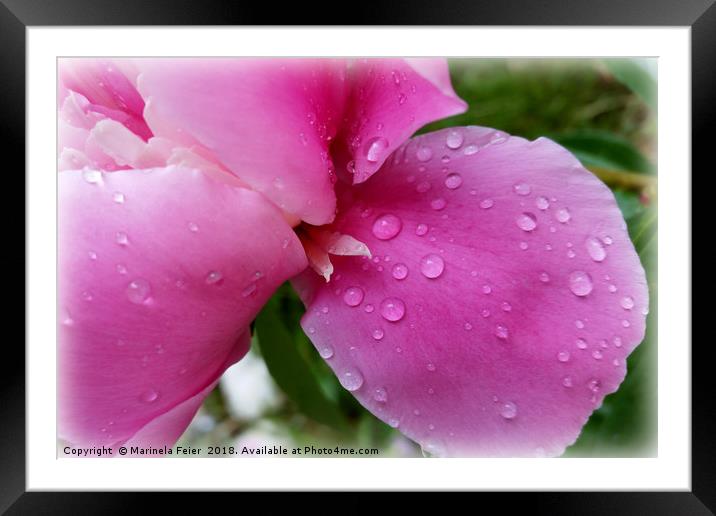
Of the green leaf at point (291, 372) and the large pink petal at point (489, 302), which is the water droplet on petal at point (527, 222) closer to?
the large pink petal at point (489, 302)

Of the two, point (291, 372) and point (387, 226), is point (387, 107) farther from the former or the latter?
point (291, 372)

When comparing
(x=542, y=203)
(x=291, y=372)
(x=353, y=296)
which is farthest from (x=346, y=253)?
(x=291, y=372)

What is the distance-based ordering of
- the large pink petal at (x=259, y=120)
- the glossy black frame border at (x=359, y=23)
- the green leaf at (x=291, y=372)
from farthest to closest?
the green leaf at (x=291, y=372)
the glossy black frame border at (x=359, y=23)
the large pink petal at (x=259, y=120)

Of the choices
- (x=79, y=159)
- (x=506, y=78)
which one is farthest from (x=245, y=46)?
(x=506, y=78)

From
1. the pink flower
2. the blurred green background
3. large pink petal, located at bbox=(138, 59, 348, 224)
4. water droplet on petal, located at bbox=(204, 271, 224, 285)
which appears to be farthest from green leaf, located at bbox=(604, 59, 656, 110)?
water droplet on petal, located at bbox=(204, 271, 224, 285)

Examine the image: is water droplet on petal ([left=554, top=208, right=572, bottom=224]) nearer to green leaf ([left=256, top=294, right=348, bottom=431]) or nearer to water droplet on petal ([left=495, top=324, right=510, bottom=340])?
water droplet on petal ([left=495, top=324, right=510, bottom=340])

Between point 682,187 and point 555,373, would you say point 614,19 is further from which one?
point 555,373

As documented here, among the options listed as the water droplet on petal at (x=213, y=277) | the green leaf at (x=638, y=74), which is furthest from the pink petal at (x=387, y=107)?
the green leaf at (x=638, y=74)

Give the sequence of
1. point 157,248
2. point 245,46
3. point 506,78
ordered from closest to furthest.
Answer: point 157,248
point 245,46
point 506,78
